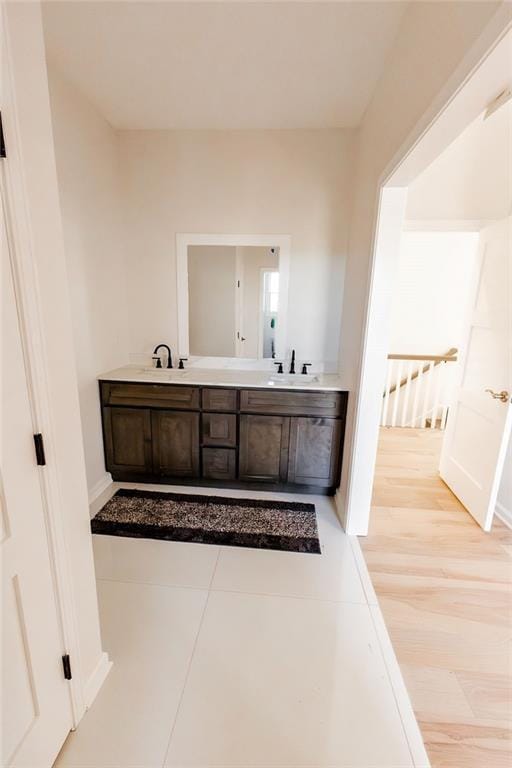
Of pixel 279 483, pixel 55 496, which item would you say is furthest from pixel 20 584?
pixel 279 483

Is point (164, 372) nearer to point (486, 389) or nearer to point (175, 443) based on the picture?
point (175, 443)

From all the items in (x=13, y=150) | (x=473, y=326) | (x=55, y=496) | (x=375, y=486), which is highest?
(x=13, y=150)

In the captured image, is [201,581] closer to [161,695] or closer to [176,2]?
[161,695]

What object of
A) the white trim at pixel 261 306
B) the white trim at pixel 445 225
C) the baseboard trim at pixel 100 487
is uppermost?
the white trim at pixel 445 225

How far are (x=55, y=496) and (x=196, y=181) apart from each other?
2.68 metres

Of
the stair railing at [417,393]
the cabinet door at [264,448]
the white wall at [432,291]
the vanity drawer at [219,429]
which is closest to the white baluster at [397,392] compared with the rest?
the stair railing at [417,393]

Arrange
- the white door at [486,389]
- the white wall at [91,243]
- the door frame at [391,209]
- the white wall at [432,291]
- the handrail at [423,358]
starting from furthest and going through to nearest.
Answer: the white wall at [432,291], the handrail at [423,358], the white door at [486,389], the white wall at [91,243], the door frame at [391,209]

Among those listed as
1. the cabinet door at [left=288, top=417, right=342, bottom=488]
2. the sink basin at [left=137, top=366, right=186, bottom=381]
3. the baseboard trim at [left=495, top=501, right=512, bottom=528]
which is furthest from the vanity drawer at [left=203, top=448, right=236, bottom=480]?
the baseboard trim at [left=495, top=501, right=512, bottom=528]

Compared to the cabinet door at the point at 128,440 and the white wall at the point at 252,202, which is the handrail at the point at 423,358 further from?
the cabinet door at the point at 128,440

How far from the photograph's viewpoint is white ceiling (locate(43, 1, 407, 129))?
1.60 metres

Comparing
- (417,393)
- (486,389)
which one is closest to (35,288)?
(486,389)

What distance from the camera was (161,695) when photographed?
1321mm

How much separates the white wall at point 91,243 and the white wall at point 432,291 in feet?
11.8

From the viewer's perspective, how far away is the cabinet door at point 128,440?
8.81 ft
